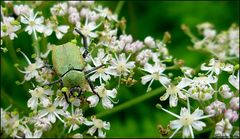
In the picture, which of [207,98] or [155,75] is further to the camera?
[155,75]

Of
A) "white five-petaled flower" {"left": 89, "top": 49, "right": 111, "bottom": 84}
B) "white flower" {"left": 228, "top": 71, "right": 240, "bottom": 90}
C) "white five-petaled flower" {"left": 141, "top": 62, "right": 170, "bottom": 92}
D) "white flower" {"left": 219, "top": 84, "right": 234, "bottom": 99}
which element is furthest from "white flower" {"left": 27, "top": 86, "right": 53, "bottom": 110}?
"white flower" {"left": 228, "top": 71, "right": 240, "bottom": 90}

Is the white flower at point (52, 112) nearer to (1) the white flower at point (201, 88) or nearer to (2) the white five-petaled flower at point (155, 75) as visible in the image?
(2) the white five-petaled flower at point (155, 75)

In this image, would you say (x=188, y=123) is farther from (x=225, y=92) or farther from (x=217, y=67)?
(x=217, y=67)

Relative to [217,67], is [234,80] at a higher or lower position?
lower

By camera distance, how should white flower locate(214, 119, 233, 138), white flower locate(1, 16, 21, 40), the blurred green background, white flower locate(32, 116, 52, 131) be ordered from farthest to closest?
the blurred green background
white flower locate(1, 16, 21, 40)
white flower locate(32, 116, 52, 131)
white flower locate(214, 119, 233, 138)

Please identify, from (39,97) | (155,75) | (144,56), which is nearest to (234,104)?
(155,75)

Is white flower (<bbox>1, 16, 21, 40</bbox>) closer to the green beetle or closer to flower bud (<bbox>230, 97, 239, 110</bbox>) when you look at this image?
the green beetle
